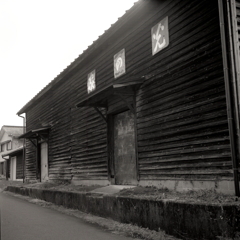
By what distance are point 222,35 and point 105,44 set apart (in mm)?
6078

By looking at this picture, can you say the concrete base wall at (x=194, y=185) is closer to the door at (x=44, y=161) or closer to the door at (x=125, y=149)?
the door at (x=125, y=149)

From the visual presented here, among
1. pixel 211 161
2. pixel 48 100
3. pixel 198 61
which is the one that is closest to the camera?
pixel 211 161

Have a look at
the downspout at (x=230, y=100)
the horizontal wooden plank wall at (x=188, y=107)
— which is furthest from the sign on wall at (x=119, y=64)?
the downspout at (x=230, y=100)

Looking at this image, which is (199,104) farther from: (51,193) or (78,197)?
(51,193)

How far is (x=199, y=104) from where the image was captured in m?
7.29

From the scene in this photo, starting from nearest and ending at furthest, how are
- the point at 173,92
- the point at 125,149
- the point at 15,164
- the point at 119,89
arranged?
the point at 173,92 → the point at 119,89 → the point at 125,149 → the point at 15,164

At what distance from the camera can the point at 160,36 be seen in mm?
8781

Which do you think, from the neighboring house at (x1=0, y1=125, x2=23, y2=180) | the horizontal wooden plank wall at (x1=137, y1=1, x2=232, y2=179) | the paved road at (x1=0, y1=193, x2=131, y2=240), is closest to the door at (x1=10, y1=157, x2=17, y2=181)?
the neighboring house at (x1=0, y1=125, x2=23, y2=180)

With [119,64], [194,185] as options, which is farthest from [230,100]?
[119,64]

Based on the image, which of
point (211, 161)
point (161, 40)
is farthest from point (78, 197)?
point (161, 40)

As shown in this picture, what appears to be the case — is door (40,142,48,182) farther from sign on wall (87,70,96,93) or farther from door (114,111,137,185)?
door (114,111,137,185)

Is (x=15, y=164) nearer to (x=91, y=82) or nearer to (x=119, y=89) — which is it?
(x=91, y=82)

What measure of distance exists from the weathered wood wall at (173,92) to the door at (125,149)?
1.94 ft

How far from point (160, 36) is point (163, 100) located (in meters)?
1.89
